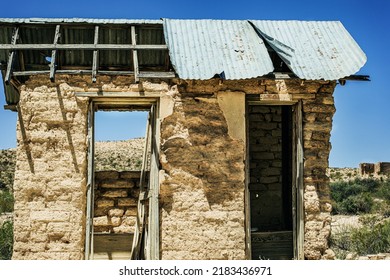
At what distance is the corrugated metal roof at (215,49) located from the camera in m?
6.31

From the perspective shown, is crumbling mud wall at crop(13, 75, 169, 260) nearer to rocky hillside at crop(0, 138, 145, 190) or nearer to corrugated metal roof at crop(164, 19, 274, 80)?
corrugated metal roof at crop(164, 19, 274, 80)

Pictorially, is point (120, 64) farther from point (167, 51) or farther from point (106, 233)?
point (106, 233)

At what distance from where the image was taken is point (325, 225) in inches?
258

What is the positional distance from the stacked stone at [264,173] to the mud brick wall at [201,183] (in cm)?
236

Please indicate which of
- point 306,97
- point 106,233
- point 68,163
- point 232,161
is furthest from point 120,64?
point 106,233

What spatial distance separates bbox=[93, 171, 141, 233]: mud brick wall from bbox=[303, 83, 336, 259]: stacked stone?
10.5ft

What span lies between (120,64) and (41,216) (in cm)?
219

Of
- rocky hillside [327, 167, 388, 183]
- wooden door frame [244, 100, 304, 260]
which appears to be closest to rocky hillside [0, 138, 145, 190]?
rocky hillside [327, 167, 388, 183]

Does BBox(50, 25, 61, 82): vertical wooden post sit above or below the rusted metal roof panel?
below

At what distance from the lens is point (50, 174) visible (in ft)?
20.3

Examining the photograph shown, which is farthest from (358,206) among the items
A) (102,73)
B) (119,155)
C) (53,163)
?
(53,163)

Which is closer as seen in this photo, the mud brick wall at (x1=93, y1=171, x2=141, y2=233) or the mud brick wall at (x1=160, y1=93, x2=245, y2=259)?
the mud brick wall at (x1=160, y1=93, x2=245, y2=259)

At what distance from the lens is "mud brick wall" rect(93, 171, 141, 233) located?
8.62 m

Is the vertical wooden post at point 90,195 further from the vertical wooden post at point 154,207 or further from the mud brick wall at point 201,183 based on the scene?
the mud brick wall at point 201,183
